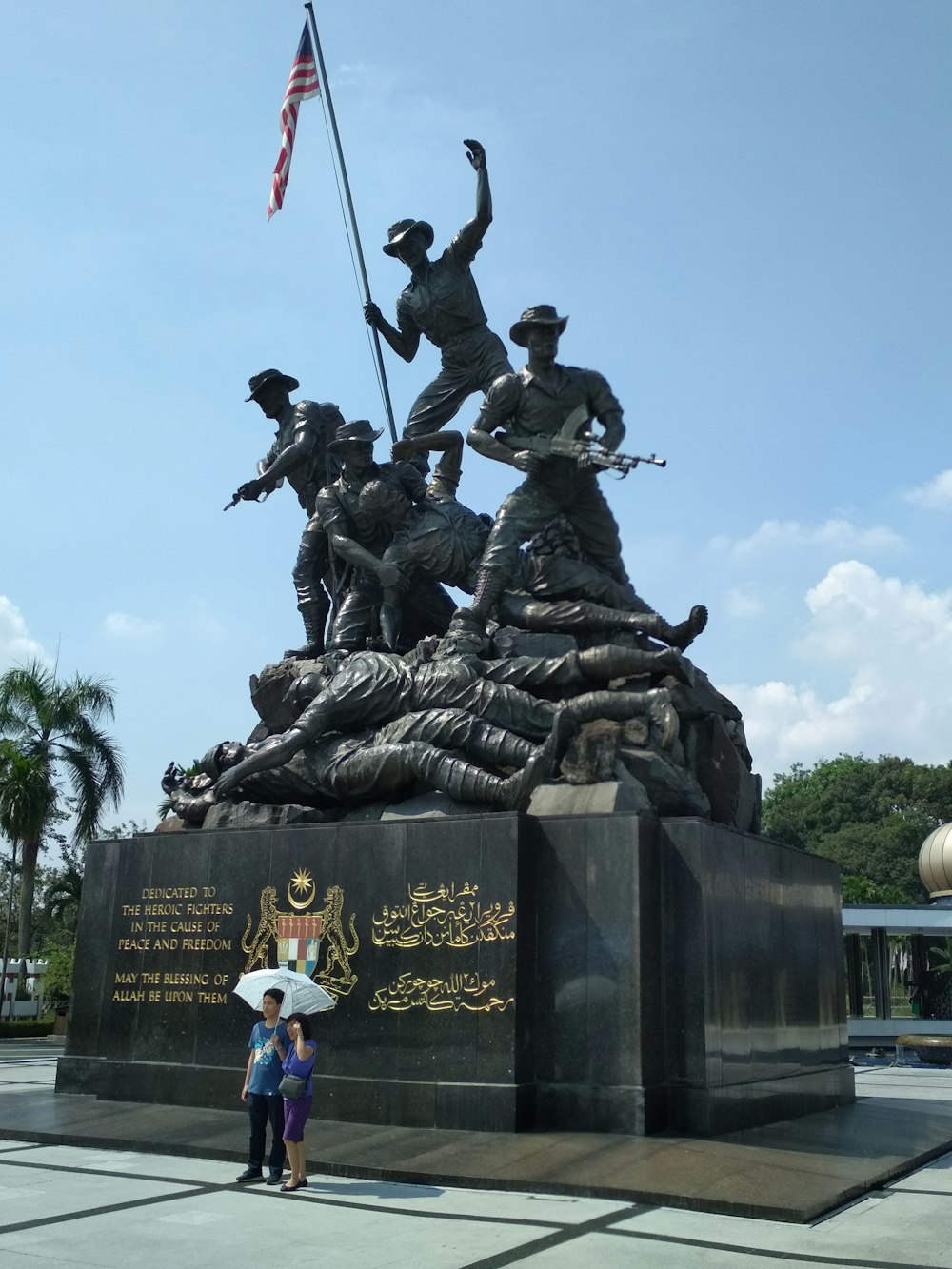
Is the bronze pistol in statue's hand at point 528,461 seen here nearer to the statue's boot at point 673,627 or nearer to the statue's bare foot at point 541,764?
the statue's boot at point 673,627

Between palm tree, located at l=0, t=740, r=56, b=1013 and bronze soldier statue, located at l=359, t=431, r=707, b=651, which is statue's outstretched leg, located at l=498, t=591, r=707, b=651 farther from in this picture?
palm tree, located at l=0, t=740, r=56, b=1013

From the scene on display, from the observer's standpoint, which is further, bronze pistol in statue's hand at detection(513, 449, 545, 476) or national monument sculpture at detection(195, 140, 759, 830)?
bronze pistol in statue's hand at detection(513, 449, 545, 476)

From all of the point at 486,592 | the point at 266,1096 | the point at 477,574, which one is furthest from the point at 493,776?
the point at 266,1096

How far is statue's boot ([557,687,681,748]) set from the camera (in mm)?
9758

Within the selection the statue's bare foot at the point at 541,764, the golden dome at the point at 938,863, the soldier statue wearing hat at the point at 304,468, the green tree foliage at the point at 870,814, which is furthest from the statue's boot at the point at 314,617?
the green tree foliage at the point at 870,814

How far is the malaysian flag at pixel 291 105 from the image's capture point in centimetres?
1485

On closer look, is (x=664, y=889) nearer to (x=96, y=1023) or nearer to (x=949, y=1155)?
(x=949, y=1155)

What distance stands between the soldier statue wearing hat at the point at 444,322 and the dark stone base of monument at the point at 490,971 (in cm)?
579

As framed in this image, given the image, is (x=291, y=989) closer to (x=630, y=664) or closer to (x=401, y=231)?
(x=630, y=664)

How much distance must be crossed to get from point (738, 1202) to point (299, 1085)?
7.76 ft

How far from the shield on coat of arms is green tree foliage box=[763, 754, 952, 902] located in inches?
1757

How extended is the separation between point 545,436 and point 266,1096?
6.60 meters

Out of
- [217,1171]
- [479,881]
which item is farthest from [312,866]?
[217,1171]

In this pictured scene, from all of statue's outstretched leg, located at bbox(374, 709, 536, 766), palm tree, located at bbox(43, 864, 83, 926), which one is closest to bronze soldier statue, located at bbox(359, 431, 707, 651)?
statue's outstretched leg, located at bbox(374, 709, 536, 766)
